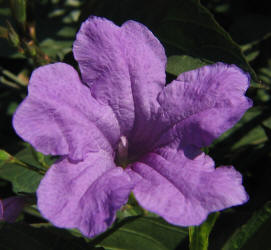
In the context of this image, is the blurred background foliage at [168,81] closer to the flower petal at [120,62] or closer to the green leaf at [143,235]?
the green leaf at [143,235]

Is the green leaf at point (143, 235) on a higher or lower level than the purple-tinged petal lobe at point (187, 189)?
lower

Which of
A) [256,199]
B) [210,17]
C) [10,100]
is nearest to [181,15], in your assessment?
[210,17]

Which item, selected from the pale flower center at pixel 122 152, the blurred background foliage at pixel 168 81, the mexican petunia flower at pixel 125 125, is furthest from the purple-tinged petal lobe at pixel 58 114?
the blurred background foliage at pixel 168 81

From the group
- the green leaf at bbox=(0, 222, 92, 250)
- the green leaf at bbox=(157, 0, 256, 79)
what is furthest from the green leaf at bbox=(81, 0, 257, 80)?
the green leaf at bbox=(0, 222, 92, 250)

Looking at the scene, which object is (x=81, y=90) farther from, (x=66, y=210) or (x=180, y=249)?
(x=180, y=249)

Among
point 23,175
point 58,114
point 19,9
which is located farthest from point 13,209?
point 19,9

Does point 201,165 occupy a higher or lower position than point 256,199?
higher

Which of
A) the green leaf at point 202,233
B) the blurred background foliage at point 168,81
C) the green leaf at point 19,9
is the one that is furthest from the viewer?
the green leaf at point 19,9

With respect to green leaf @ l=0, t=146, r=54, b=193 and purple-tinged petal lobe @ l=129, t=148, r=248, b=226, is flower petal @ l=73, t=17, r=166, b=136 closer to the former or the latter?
purple-tinged petal lobe @ l=129, t=148, r=248, b=226
